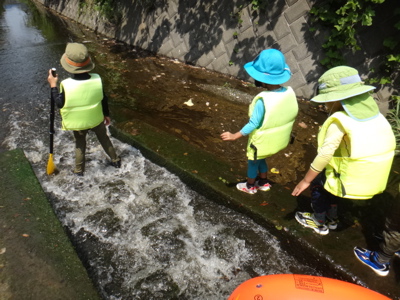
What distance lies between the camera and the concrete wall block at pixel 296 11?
18.9 ft

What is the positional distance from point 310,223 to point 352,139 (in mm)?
1095

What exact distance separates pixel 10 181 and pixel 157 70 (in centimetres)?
483

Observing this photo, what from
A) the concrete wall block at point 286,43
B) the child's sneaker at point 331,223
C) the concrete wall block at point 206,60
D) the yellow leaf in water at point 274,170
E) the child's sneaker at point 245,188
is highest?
the concrete wall block at point 286,43

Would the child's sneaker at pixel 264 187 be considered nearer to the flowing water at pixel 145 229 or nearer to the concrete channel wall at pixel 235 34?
the flowing water at pixel 145 229

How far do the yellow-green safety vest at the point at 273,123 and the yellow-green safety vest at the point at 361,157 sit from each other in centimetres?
47

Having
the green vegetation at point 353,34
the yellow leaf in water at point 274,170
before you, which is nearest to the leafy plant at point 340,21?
the green vegetation at point 353,34

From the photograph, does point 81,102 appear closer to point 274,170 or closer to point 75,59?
point 75,59

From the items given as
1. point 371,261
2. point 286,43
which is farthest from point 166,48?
point 371,261

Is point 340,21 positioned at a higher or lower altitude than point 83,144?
higher

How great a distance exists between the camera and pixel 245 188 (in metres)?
3.43

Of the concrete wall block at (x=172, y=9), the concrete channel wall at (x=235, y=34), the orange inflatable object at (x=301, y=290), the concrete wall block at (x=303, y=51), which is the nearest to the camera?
the orange inflatable object at (x=301, y=290)

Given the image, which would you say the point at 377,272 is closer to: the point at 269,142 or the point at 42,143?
the point at 269,142

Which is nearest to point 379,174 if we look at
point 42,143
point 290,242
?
point 290,242

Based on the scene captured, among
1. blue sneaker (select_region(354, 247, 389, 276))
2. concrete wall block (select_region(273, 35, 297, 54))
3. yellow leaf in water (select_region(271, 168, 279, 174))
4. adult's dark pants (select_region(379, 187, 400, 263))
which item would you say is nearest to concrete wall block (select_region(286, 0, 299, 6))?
concrete wall block (select_region(273, 35, 297, 54))
